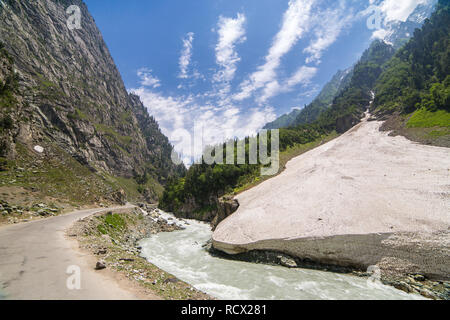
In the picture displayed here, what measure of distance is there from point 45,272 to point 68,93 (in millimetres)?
133511

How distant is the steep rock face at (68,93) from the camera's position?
6462 centimetres

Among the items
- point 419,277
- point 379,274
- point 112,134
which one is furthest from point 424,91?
point 112,134

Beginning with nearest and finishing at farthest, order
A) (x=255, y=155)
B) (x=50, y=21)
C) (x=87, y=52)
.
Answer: (x=255, y=155) < (x=50, y=21) < (x=87, y=52)

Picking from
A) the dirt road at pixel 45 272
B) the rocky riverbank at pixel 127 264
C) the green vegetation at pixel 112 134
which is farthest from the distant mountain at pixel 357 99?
the green vegetation at pixel 112 134

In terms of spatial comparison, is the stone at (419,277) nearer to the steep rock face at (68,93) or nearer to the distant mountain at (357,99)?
the steep rock face at (68,93)

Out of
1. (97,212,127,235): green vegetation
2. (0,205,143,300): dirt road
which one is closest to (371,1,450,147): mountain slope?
(0,205,143,300): dirt road

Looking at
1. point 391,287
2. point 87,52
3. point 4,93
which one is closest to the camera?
point 391,287

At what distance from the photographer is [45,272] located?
335 inches

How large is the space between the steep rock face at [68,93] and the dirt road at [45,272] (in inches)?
1286
